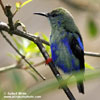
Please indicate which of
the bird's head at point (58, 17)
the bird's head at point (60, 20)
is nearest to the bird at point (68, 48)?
the bird's head at point (60, 20)

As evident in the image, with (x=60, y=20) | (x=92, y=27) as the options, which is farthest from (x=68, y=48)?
(x=92, y=27)

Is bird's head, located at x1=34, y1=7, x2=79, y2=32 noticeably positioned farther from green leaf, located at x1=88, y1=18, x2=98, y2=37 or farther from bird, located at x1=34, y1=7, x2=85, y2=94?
green leaf, located at x1=88, y1=18, x2=98, y2=37

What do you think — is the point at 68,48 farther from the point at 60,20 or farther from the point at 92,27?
the point at 92,27

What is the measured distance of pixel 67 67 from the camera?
373 cm

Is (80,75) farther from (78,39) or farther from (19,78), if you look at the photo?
(78,39)

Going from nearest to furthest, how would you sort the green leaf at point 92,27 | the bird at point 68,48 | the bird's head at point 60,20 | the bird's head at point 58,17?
1. the green leaf at point 92,27
2. the bird at point 68,48
3. the bird's head at point 60,20
4. the bird's head at point 58,17

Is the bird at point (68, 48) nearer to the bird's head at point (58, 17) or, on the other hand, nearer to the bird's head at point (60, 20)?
the bird's head at point (60, 20)

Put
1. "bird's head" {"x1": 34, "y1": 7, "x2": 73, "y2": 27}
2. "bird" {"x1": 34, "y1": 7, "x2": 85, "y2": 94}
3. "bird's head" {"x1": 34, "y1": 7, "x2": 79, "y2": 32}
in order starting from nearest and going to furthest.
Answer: "bird" {"x1": 34, "y1": 7, "x2": 85, "y2": 94}, "bird's head" {"x1": 34, "y1": 7, "x2": 79, "y2": 32}, "bird's head" {"x1": 34, "y1": 7, "x2": 73, "y2": 27}

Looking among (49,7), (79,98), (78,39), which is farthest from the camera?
(49,7)

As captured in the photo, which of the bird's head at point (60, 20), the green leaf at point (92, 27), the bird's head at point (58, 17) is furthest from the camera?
the bird's head at point (58, 17)

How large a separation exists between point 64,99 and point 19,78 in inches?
265

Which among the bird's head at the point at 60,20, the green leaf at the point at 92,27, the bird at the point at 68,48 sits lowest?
the bird at the point at 68,48

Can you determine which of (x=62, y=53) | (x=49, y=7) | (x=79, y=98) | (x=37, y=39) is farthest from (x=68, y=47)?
Result: (x=49, y=7)

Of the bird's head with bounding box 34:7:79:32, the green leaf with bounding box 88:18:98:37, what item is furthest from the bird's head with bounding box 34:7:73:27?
the green leaf with bounding box 88:18:98:37
